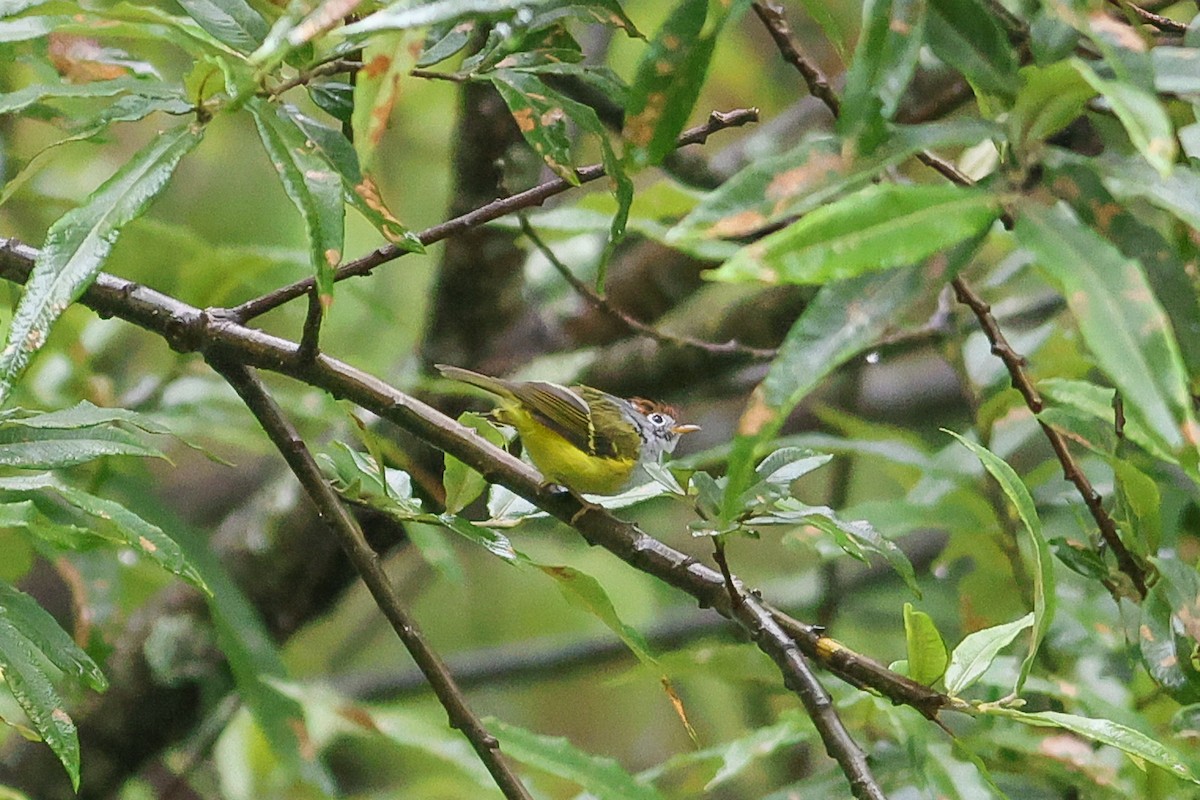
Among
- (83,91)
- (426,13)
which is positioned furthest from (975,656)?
(83,91)

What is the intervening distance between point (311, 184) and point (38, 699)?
1.34 feet

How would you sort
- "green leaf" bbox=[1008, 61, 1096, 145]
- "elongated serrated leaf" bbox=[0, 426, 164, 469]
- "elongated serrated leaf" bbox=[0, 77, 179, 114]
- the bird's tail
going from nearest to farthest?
1. "green leaf" bbox=[1008, 61, 1096, 145]
2. "elongated serrated leaf" bbox=[0, 77, 179, 114]
3. "elongated serrated leaf" bbox=[0, 426, 164, 469]
4. the bird's tail

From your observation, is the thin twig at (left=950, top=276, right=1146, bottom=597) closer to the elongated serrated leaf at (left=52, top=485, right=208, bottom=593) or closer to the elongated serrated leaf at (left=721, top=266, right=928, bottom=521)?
the elongated serrated leaf at (left=721, top=266, right=928, bottom=521)

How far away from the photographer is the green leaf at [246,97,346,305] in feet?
2.31

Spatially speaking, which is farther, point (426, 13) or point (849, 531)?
point (849, 531)

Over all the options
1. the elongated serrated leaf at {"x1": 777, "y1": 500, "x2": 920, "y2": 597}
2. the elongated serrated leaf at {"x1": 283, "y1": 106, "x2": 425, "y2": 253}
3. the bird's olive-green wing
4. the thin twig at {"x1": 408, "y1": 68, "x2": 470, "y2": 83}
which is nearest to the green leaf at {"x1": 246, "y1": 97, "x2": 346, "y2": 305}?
the elongated serrated leaf at {"x1": 283, "y1": 106, "x2": 425, "y2": 253}

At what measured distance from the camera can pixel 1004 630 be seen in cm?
93

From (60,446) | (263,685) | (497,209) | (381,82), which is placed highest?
(381,82)

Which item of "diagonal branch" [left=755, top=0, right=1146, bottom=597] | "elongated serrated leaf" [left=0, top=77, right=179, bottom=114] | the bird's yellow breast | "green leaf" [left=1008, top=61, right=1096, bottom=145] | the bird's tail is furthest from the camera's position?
the bird's yellow breast

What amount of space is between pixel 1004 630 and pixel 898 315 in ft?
1.44

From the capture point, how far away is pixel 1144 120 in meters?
0.51

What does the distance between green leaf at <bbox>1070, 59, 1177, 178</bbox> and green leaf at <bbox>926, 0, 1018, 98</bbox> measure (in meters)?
0.09

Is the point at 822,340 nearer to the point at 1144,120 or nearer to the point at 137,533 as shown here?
the point at 1144,120

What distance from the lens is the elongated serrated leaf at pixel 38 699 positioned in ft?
2.78
